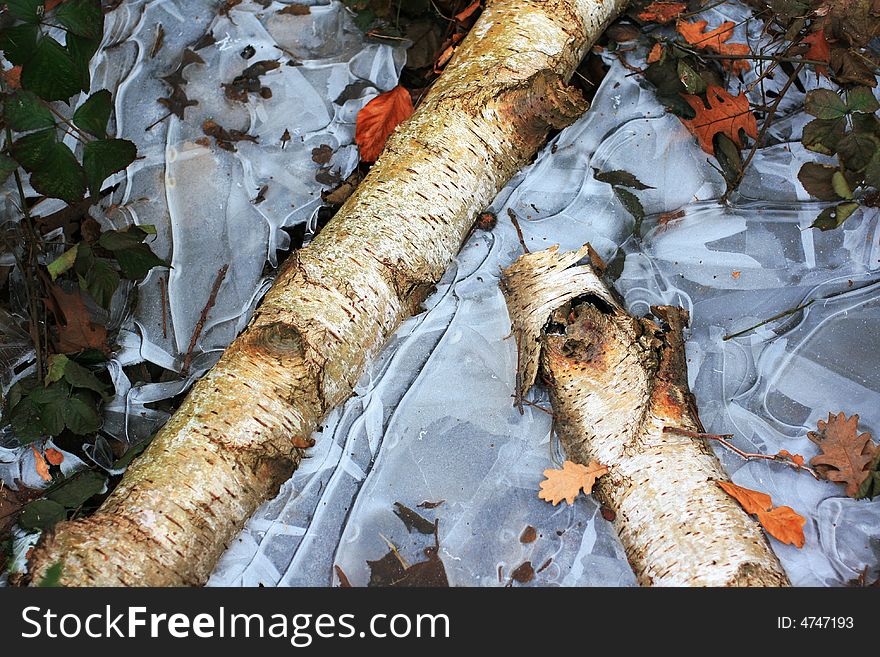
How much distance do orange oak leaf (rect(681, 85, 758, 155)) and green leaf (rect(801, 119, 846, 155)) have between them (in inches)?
13.4

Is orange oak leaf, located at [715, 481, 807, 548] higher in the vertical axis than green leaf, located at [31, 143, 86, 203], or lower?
lower

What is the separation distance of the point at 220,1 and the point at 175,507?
180 cm

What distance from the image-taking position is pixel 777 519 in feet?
5.28

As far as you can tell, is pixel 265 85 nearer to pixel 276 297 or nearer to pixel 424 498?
pixel 276 297

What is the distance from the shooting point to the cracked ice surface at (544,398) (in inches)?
64.2

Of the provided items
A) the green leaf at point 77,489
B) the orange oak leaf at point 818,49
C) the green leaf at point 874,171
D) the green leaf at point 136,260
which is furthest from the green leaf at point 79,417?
the orange oak leaf at point 818,49

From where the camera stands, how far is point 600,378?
1.66 m

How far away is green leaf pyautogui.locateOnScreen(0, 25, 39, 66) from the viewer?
1479 millimetres

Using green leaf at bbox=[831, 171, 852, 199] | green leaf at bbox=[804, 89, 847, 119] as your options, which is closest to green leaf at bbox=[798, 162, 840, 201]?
green leaf at bbox=[831, 171, 852, 199]

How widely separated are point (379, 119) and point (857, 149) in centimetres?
138

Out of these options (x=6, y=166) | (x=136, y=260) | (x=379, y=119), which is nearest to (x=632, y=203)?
(x=379, y=119)

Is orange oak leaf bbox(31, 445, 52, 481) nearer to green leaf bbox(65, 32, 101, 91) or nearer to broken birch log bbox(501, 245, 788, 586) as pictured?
green leaf bbox(65, 32, 101, 91)

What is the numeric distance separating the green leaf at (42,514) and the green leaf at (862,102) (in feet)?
7.40

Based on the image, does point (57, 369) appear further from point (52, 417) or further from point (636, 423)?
point (636, 423)
